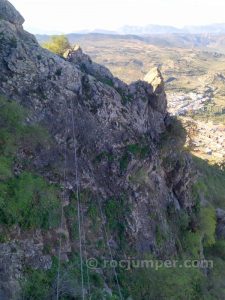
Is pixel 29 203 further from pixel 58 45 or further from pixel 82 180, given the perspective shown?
pixel 58 45

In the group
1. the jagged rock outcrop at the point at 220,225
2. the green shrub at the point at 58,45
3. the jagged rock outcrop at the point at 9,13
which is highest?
the jagged rock outcrop at the point at 9,13

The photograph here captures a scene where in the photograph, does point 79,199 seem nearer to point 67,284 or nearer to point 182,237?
point 67,284

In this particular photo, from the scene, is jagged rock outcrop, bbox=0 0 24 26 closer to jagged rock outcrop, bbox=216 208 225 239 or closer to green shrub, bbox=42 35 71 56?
green shrub, bbox=42 35 71 56

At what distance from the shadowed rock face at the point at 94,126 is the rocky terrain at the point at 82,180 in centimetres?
10

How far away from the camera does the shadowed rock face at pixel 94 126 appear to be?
32.9 meters

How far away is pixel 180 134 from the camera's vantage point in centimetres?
4447

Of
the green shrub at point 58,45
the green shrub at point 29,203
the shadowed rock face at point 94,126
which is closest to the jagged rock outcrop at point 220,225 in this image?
the shadowed rock face at point 94,126

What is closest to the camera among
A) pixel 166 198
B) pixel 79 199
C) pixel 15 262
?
pixel 15 262

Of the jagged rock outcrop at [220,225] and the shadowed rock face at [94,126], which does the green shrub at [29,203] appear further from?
the jagged rock outcrop at [220,225]

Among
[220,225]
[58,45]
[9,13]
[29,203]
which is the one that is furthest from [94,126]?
[220,225]

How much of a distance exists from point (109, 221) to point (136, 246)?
3.37 m

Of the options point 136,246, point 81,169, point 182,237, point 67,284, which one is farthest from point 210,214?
point 67,284

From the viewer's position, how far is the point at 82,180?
32438mm

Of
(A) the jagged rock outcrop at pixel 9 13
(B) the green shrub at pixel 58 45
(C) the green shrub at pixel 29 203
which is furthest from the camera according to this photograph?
(B) the green shrub at pixel 58 45
